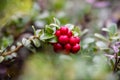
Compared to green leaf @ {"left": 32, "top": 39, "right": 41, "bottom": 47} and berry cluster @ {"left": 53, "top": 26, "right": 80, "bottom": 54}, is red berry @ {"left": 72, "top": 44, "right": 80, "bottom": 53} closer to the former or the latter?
berry cluster @ {"left": 53, "top": 26, "right": 80, "bottom": 54}

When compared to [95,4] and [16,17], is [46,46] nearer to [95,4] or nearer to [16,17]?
[16,17]

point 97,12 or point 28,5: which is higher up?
point 28,5

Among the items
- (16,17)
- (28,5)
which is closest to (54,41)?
(16,17)

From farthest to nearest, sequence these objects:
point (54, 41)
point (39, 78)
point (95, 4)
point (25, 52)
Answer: point (95, 4) → point (25, 52) → point (54, 41) → point (39, 78)

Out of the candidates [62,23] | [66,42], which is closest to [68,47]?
[66,42]

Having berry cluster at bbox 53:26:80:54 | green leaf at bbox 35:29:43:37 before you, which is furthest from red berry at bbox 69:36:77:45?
green leaf at bbox 35:29:43:37

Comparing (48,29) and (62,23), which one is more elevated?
(48,29)

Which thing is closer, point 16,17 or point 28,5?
point 16,17

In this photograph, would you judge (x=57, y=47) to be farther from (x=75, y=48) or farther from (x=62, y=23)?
(x=62, y=23)
